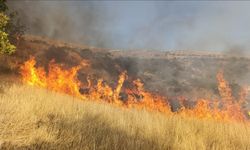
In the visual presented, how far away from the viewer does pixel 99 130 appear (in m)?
7.54

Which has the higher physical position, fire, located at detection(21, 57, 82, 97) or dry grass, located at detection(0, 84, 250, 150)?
fire, located at detection(21, 57, 82, 97)

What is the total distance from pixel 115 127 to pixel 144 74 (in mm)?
17799

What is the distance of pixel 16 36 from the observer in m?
21.2

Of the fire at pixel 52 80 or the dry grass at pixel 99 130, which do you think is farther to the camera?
the fire at pixel 52 80

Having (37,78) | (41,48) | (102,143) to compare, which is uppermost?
(41,48)

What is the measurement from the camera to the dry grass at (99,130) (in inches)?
257

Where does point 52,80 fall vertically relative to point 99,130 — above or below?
above

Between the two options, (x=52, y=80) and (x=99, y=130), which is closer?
(x=99, y=130)

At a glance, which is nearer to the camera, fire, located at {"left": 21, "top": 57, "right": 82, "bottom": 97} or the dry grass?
the dry grass

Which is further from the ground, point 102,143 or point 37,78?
point 37,78

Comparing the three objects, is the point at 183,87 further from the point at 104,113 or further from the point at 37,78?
the point at 104,113

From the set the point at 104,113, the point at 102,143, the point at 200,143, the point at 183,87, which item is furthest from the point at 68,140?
the point at 183,87

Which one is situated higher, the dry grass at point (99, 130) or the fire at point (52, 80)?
the fire at point (52, 80)

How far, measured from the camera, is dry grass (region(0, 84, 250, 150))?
6.52 meters
